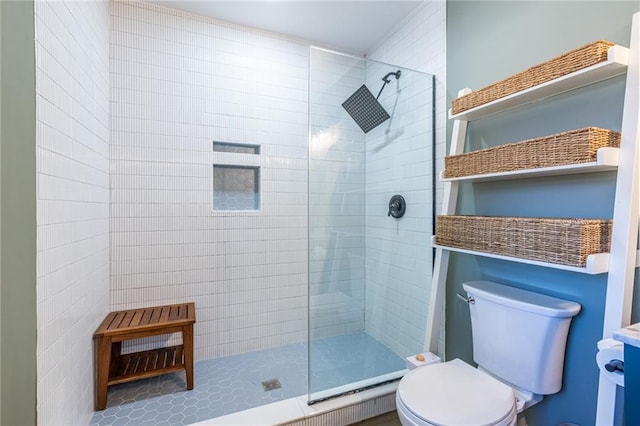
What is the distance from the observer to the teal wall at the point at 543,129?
1148 millimetres

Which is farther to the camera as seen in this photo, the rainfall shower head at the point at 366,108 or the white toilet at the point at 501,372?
the rainfall shower head at the point at 366,108

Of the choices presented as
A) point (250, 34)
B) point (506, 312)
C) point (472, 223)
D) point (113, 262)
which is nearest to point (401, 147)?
point (472, 223)

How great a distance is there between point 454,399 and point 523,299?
0.52 meters

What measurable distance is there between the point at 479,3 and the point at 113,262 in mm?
2773

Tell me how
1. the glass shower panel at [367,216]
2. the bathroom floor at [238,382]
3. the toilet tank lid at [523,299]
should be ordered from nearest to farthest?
the toilet tank lid at [523,299] < the bathroom floor at [238,382] < the glass shower panel at [367,216]

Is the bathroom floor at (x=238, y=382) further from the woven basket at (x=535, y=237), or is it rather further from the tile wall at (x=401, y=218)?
the woven basket at (x=535, y=237)

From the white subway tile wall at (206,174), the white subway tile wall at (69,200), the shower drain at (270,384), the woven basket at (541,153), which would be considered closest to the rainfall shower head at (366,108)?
the white subway tile wall at (206,174)

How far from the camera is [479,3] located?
5.41ft

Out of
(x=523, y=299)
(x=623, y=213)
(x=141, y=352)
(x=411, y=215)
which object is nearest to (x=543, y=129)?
(x=623, y=213)

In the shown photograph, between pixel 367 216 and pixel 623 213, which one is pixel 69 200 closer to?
pixel 367 216

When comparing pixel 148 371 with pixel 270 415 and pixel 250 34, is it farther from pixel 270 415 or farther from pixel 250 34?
pixel 250 34

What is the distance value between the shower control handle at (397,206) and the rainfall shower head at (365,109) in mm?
533

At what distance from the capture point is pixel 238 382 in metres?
1.93

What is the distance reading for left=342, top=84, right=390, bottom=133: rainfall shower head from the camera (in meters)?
2.06
